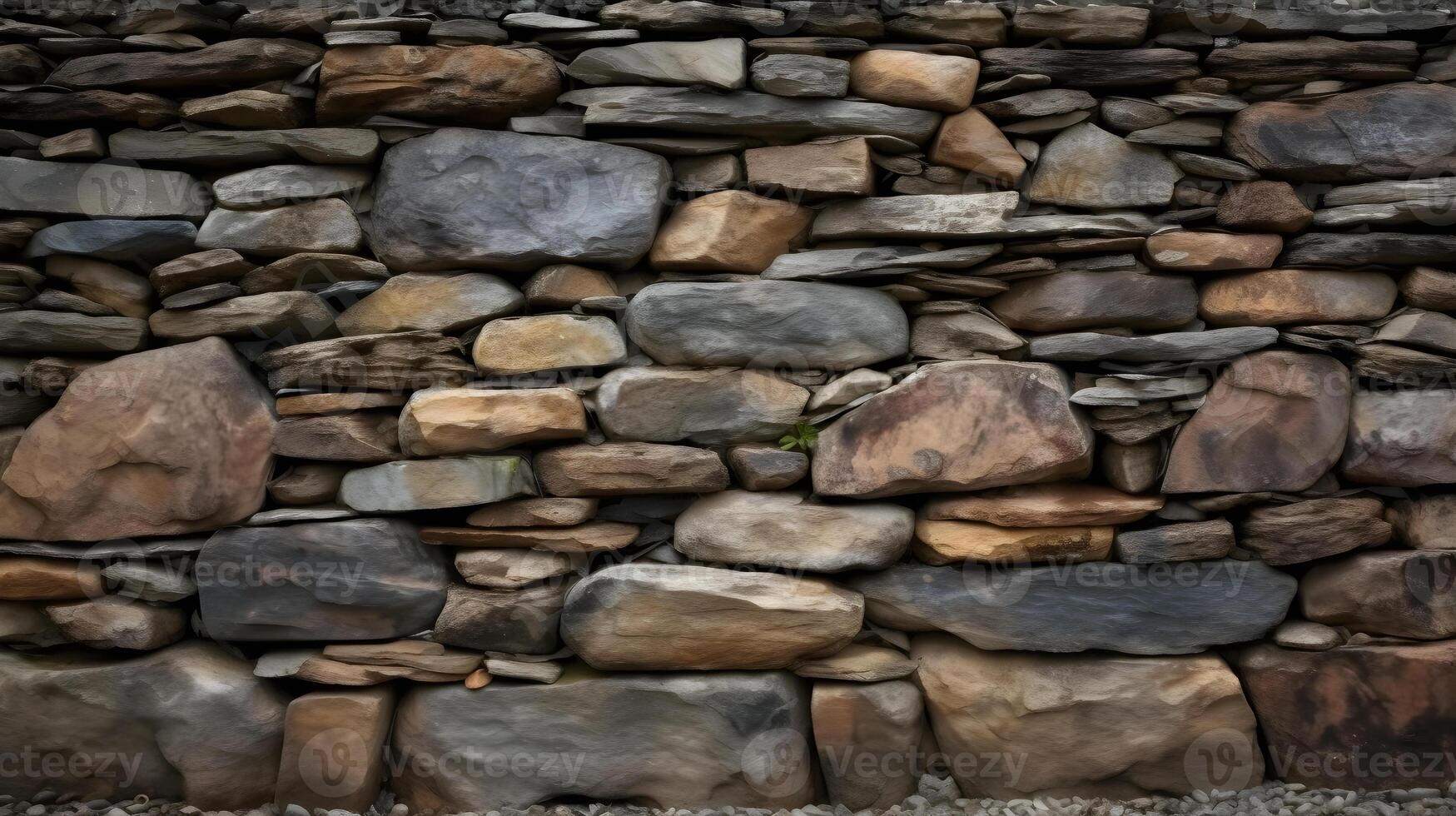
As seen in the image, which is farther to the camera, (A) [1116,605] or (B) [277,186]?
(B) [277,186]

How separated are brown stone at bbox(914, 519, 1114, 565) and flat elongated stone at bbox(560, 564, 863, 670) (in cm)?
32

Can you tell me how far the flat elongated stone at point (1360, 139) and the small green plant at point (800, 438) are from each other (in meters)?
1.50

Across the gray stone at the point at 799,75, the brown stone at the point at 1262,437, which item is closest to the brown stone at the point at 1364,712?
the brown stone at the point at 1262,437

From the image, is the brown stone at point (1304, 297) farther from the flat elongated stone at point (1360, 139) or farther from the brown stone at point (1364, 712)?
the brown stone at point (1364, 712)

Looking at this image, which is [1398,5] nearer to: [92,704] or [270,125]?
[270,125]

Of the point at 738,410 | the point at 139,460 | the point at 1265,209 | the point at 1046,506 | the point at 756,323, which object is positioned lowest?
the point at 1046,506

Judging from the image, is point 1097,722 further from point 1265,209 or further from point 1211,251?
point 1265,209

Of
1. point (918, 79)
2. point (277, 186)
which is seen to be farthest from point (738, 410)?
point (277, 186)

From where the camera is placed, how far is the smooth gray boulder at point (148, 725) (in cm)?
261

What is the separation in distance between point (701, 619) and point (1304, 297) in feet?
6.46

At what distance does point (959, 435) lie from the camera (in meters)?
2.55

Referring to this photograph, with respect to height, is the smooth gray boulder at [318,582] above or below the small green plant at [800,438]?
below

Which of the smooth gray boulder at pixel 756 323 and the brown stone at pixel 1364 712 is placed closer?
the brown stone at pixel 1364 712

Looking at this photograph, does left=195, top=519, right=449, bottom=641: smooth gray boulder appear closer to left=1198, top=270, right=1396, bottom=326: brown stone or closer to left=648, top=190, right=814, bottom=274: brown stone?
left=648, top=190, right=814, bottom=274: brown stone
